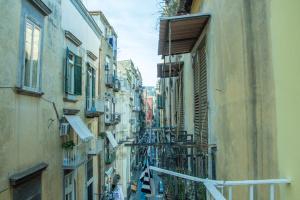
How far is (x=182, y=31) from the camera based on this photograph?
7.57 m

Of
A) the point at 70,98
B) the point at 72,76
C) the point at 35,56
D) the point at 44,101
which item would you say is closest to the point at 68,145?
the point at 70,98

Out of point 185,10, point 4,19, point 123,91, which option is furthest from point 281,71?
point 123,91

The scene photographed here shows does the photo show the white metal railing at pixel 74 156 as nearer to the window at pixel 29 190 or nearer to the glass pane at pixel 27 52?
the window at pixel 29 190

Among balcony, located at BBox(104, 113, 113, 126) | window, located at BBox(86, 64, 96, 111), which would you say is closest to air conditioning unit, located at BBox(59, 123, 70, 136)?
window, located at BBox(86, 64, 96, 111)

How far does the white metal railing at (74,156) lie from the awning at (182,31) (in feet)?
18.0

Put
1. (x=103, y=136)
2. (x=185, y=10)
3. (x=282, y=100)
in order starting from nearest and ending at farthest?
(x=282, y=100)
(x=185, y=10)
(x=103, y=136)

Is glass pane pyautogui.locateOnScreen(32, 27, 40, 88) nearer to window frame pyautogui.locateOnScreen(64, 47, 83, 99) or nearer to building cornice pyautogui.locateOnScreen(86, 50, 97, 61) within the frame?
window frame pyautogui.locateOnScreen(64, 47, 83, 99)

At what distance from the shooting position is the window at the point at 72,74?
1234 centimetres

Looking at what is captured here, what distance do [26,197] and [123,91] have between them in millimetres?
26638

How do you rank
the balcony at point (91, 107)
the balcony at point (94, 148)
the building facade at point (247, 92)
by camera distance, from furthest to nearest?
the balcony at point (91, 107) → the balcony at point (94, 148) → the building facade at point (247, 92)

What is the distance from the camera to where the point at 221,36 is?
18.6ft

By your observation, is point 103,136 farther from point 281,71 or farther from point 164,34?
point 281,71

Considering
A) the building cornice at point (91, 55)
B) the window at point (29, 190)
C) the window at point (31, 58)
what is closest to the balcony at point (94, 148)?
the building cornice at point (91, 55)

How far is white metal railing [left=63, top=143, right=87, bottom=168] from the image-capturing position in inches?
480
